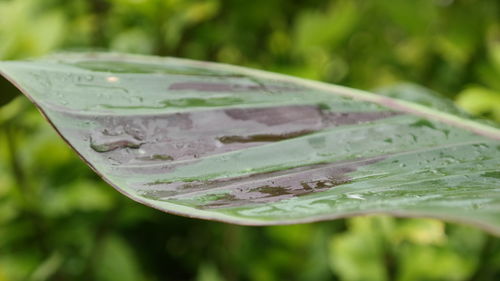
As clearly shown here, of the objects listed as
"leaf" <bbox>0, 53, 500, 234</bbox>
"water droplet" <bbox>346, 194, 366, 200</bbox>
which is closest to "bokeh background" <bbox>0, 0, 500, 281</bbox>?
"leaf" <bbox>0, 53, 500, 234</bbox>

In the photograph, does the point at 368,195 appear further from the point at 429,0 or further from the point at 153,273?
the point at 429,0

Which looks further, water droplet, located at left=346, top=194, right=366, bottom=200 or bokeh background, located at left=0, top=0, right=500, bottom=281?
bokeh background, located at left=0, top=0, right=500, bottom=281

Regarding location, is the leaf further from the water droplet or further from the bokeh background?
the bokeh background

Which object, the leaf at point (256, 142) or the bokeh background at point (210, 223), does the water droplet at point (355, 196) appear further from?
the bokeh background at point (210, 223)

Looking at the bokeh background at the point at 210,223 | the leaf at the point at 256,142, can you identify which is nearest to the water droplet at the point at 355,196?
the leaf at the point at 256,142

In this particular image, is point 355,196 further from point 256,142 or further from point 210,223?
point 210,223

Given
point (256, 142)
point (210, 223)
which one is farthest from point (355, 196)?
point (210, 223)
